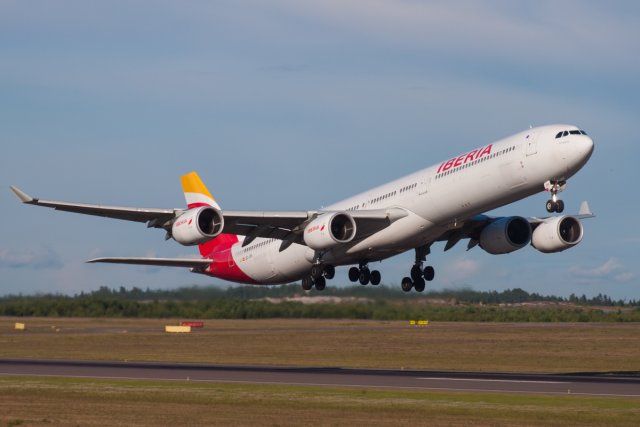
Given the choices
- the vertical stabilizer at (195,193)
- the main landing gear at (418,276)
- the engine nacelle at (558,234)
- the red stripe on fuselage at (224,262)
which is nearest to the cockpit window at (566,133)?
the engine nacelle at (558,234)

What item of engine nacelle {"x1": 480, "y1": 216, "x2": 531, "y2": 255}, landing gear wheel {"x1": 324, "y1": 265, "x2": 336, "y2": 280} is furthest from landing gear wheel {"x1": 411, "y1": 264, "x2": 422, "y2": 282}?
landing gear wheel {"x1": 324, "y1": 265, "x2": 336, "y2": 280}

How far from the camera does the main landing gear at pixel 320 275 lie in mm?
50875

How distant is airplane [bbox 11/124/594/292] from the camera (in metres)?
42.2

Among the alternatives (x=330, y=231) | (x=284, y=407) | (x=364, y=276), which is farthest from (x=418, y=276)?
(x=284, y=407)

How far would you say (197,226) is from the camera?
4519 centimetres

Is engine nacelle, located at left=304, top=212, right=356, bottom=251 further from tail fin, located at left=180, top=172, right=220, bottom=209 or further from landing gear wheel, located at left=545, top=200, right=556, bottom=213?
tail fin, located at left=180, top=172, right=220, bottom=209

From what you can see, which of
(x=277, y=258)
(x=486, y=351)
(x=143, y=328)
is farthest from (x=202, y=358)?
(x=143, y=328)

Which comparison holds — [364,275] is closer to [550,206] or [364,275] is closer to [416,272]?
[416,272]

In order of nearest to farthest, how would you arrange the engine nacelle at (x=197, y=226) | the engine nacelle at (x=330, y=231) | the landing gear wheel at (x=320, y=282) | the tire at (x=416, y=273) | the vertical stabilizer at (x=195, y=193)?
the engine nacelle at (x=197, y=226) < the engine nacelle at (x=330, y=231) < the landing gear wheel at (x=320, y=282) < the tire at (x=416, y=273) < the vertical stabilizer at (x=195, y=193)

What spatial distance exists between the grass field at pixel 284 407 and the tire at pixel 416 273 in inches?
628

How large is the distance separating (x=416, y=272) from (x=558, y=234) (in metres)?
7.94

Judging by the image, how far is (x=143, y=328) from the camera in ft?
312

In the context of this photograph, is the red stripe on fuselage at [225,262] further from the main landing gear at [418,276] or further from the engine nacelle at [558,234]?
the engine nacelle at [558,234]

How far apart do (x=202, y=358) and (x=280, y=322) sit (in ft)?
121
